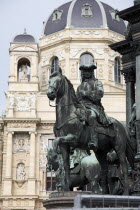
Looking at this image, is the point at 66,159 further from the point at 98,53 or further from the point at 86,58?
the point at 86,58

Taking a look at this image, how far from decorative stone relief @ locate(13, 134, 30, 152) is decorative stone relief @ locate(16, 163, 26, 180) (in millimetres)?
1630

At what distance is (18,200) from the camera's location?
163 feet

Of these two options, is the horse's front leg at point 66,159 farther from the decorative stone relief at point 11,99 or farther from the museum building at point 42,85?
the decorative stone relief at point 11,99

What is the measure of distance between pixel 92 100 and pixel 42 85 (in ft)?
157

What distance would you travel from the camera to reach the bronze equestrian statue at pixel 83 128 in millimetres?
10641

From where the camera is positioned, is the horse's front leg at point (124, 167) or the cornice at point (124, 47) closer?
the horse's front leg at point (124, 167)

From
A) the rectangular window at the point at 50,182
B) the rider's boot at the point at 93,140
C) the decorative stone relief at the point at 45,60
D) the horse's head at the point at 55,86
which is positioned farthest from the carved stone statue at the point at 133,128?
the decorative stone relief at the point at 45,60

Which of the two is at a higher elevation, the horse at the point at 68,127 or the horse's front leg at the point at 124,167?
the horse at the point at 68,127

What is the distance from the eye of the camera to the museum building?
5075 cm

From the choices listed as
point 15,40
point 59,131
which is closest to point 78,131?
point 59,131

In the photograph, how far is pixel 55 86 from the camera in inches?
420

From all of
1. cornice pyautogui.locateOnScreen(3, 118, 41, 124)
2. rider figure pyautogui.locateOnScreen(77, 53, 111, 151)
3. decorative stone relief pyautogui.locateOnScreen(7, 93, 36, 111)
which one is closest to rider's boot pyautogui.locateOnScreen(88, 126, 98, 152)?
rider figure pyautogui.locateOnScreen(77, 53, 111, 151)

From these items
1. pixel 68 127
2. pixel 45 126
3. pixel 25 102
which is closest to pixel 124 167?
pixel 68 127

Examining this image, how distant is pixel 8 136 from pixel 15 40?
11838mm
